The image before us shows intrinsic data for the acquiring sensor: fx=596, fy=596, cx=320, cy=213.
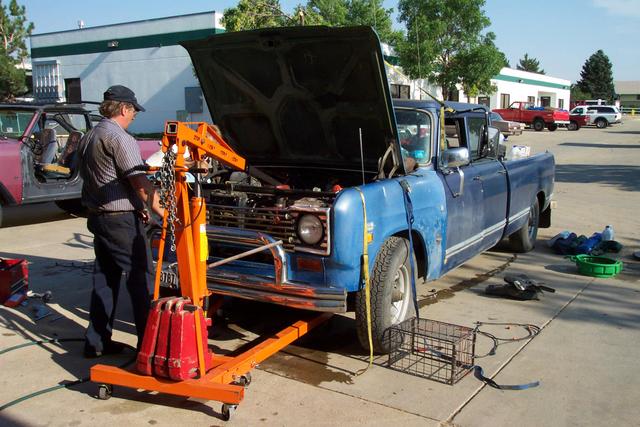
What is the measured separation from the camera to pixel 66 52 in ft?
98.9

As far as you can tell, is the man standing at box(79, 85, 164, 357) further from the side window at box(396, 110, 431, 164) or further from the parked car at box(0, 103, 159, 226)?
the parked car at box(0, 103, 159, 226)

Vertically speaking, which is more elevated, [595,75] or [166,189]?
[595,75]

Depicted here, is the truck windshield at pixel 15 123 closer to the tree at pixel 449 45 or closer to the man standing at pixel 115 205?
the man standing at pixel 115 205

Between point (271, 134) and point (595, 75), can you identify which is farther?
point (595, 75)

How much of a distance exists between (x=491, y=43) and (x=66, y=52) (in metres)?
21.0

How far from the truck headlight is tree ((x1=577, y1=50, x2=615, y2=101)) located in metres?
94.0

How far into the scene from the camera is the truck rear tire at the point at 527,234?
7734 mm

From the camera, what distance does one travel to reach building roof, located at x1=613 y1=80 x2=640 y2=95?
102m

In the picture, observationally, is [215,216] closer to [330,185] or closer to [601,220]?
[330,185]

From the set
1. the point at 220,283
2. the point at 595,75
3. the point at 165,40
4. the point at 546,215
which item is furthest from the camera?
the point at 595,75

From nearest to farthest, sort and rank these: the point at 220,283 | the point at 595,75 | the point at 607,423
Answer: the point at 607,423 < the point at 220,283 < the point at 595,75

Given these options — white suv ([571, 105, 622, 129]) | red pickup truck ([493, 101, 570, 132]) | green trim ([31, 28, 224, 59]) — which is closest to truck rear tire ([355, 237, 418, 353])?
green trim ([31, 28, 224, 59])

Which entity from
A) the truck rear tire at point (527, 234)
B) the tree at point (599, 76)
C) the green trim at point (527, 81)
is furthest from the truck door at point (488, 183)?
the tree at point (599, 76)

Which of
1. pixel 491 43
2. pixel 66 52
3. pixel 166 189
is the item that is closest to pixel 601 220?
pixel 166 189
